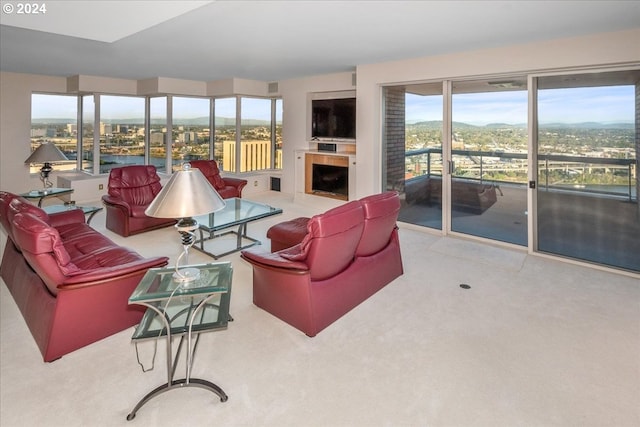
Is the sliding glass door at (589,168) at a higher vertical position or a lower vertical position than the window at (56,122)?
lower

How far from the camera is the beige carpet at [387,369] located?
1893 millimetres

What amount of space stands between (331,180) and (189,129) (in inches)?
149

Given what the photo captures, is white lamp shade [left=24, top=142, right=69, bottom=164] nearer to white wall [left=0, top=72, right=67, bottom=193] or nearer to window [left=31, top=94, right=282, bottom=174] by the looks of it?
white wall [left=0, top=72, right=67, bottom=193]

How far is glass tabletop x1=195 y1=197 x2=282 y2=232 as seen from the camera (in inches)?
162

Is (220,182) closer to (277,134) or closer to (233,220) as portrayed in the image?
(233,220)

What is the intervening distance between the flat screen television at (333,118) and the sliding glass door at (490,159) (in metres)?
2.10

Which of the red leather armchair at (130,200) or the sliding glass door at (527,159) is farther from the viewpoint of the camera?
the red leather armchair at (130,200)

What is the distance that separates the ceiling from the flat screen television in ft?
2.65

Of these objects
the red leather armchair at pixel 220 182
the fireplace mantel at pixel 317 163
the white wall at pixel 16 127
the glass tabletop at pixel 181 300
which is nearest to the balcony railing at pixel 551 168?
the fireplace mantel at pixel 317 163

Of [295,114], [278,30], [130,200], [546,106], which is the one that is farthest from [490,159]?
[130,200]

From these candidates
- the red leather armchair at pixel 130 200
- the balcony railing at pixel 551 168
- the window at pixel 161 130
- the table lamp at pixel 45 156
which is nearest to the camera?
the balcony railing at pixel 551 168

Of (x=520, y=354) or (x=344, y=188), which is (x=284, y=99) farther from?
(x=520, y=354)

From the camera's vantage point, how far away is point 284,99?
8008mm

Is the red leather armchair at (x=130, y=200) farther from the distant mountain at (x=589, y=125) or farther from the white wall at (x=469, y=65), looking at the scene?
the distant mountain at (x=589, y=125)
